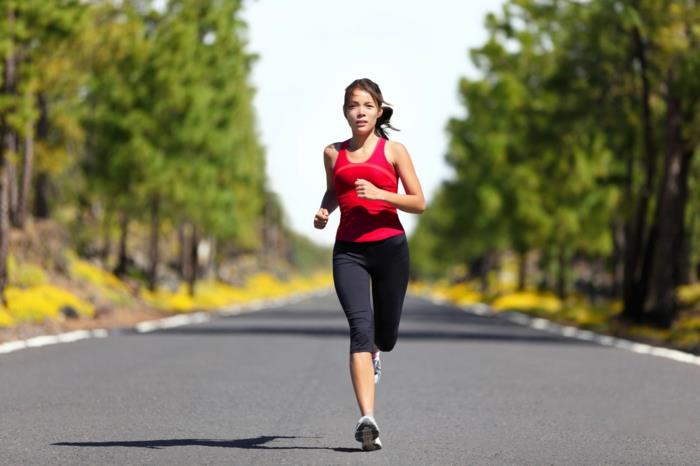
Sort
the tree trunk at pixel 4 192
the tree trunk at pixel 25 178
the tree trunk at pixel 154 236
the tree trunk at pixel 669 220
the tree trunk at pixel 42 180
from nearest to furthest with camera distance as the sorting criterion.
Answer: the tree trunk at pixel 4 192 < the tree trunk at pixel 669 220 < the tree trunk at pixel 25 178 < the tree trunk at pixel 42 180 < the tree trunk at pixel 154 236

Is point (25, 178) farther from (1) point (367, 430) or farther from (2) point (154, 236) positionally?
(1) point (367, 430)

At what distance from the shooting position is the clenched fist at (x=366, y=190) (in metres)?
7.06

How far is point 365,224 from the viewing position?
7.43m

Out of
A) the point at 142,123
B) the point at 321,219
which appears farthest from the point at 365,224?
the point at 142,123

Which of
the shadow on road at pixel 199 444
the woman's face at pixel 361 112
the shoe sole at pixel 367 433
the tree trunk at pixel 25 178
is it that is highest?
the tree trunk at pixel 25 178

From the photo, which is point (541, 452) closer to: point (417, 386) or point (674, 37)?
point (417, 386)

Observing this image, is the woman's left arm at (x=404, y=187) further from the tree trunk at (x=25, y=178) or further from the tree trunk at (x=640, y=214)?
the tree trunk at (x=25, y=178)

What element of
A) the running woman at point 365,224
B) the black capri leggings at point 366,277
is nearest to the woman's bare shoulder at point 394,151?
the running woman at point 365,224

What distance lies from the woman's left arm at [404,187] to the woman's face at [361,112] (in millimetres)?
207

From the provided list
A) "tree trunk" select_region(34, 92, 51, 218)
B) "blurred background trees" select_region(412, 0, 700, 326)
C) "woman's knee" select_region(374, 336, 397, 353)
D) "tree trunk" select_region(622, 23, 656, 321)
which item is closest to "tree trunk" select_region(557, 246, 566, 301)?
"blurred background trees" select_region(412, 0, 700, 326)

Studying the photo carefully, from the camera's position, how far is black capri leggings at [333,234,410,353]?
743 cm

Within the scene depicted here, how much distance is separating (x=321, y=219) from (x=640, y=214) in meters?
23.0

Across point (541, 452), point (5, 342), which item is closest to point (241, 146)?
point (5, 342)

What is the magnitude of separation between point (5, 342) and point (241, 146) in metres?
30.3
